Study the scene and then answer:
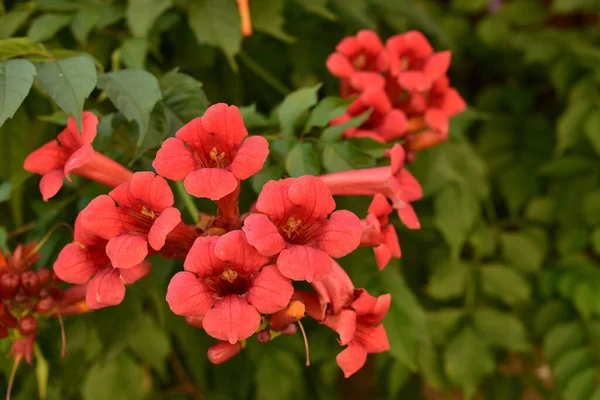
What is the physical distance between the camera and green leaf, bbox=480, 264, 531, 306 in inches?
64.5

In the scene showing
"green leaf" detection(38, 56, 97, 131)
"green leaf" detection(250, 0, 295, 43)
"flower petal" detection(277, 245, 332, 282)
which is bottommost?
"green leaf" detection(250, 0, 295, 43)

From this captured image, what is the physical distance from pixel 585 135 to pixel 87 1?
4.56 ft

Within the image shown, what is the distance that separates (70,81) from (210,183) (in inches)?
11.5

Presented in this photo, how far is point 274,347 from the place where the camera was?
1.65 metres

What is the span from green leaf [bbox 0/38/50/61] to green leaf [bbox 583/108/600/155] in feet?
4.46

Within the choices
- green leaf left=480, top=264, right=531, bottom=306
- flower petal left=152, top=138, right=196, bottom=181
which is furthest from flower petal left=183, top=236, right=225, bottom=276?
green leaf left=480, top=264, right=531, bottom=306

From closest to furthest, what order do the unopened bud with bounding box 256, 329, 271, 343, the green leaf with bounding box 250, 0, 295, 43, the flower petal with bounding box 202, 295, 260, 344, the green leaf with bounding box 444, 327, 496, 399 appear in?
1. the flower petal with bounding box 202, 295, 260, 344
2. the unopened bud with bounding box 256, 329, 271, 343
3. the green leaf with bounding box 250, 0, 295, 43
4. the green leaf with bounding box 444, 327, 496, 399

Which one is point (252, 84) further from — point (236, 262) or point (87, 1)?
point (236, 262)

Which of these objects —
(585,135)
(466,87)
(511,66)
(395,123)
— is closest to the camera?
(395,123)

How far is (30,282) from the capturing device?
954 mm

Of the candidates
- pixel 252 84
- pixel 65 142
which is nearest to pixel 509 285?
pixel 252 84

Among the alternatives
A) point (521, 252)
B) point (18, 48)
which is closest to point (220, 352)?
point (18, 48)

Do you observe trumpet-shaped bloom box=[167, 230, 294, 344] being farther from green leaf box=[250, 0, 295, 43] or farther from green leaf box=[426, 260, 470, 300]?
green leaf box=[426, 260, 470, 300]

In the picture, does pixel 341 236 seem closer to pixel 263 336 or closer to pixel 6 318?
pixel 263 336
